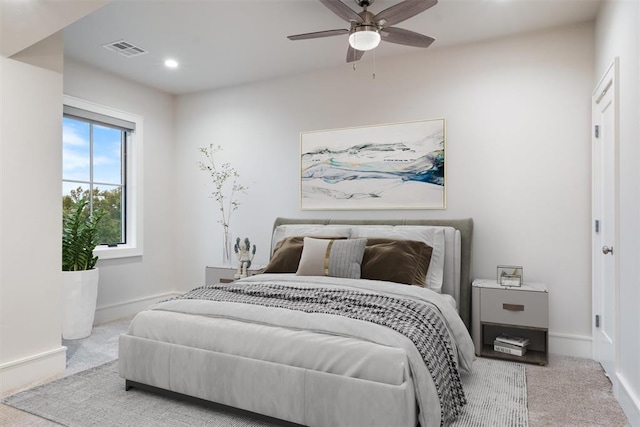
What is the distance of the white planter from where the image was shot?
3.77 meters

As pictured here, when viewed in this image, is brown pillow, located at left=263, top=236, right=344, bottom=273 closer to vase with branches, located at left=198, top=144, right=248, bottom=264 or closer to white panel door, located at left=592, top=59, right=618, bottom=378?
vase with branches, located at left=198, top=144, right=248, bottom=264

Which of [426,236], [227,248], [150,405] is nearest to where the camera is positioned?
[150,405]

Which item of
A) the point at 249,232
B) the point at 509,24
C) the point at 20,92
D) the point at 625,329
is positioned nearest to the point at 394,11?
the point at 509,24

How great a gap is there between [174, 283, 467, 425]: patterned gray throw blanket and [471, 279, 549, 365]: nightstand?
0.92 meters

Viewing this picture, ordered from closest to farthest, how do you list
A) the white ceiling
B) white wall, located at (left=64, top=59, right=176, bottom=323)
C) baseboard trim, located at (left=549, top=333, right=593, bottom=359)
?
1. the white ceiling
2. baseboard trim, located at (left=549, top=333, right=593, bottom=359)
3. white wall, located at (left=64, top=59, right=176, bottom=323)

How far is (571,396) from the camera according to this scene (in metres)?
2.70

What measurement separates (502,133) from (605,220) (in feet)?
3.70

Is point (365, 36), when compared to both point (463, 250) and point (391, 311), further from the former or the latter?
point (463, 250)

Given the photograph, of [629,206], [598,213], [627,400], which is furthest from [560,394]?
[598,213]

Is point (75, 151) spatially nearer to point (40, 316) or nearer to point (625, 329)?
point (40, 316)

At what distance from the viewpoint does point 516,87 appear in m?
3.73

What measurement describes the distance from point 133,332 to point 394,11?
2.61m

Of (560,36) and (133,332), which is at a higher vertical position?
(560,36)

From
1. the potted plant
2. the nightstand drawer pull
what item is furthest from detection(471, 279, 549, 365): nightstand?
the potted plant
